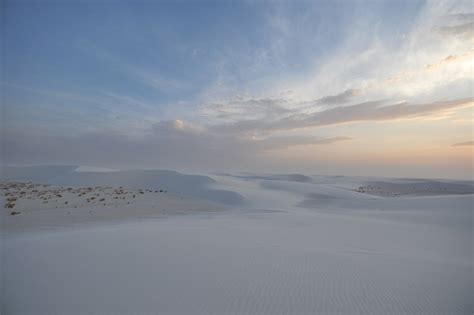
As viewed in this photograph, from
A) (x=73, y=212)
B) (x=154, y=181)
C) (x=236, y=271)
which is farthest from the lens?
(x=154, y=181)

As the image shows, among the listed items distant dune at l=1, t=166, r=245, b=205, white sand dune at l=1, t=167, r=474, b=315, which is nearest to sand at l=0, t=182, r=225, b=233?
white sand dune at l=1, t=167, r=474, b=315

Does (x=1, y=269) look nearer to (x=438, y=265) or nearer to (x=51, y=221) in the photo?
(x=51, y=221)

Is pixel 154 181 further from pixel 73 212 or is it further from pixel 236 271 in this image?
pixel 236 271

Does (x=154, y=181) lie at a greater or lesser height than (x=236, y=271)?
greater

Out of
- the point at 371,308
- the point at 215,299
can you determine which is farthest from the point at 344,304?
Answer: the point at 215,299

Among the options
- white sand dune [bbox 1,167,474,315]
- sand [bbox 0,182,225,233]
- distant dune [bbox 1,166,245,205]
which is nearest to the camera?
white sand dune [bbox 1,167,474,315]

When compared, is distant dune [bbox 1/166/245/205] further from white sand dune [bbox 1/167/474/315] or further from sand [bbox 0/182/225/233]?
white sand dune [bbox 1/167/474/315]

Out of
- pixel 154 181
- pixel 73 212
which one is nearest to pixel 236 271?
pixel 73 212

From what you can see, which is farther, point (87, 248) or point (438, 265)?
point (87, 248)

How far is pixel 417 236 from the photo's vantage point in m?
6.29

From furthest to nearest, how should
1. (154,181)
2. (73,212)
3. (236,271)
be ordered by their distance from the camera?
(154,181), (73,212), (236,271)

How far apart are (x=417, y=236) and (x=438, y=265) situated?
8.03 feet

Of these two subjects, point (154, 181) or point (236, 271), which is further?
point (154, 181)

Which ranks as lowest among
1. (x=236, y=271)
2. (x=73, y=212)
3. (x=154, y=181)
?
(x=73, y=212)
